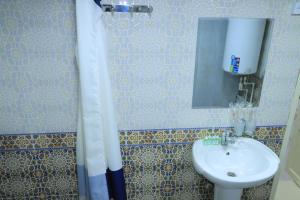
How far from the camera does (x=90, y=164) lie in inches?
59.4

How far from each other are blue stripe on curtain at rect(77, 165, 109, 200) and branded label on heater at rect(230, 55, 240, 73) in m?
1.06

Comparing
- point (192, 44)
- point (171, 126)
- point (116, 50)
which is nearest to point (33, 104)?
point (116, 50)

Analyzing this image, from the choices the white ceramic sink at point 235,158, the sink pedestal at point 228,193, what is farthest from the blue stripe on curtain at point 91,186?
the sink pedestal at point 228,193

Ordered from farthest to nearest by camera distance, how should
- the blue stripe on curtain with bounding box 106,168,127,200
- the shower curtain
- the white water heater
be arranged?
the blue stripe on curtain with bounding box 106,168,127,200
the white water heater
the shower curtain

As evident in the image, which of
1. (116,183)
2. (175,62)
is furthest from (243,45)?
(116,183)

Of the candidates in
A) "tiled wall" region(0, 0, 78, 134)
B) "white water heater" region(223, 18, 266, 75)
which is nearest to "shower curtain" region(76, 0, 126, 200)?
"tiled wall" region(0, 0, 78, 134)

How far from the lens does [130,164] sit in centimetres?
173

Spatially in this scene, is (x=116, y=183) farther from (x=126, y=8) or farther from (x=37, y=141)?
(x=126, y=8)

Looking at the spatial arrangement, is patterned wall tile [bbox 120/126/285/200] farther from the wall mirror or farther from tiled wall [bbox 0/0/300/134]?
the wall mirror

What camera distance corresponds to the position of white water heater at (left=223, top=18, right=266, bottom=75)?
1.49m

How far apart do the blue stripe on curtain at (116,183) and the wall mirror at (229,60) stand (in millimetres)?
674

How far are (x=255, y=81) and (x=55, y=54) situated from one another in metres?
1.28

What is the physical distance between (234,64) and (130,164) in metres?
0.97

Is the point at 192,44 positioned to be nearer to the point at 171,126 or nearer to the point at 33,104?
the point at 171,126
